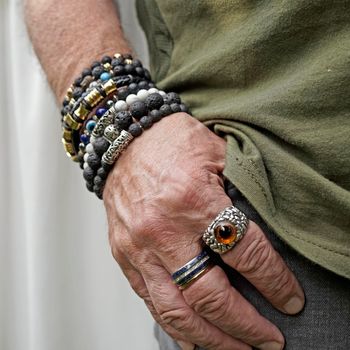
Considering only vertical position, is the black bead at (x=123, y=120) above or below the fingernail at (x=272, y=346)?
above

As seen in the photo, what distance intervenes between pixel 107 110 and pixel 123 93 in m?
0.03

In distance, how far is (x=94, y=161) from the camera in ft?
2.18

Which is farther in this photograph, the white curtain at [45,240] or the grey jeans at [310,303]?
the white curtain at [45,240]

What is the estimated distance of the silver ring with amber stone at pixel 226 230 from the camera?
0.56 m

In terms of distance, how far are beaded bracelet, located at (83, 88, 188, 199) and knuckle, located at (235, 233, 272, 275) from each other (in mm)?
198

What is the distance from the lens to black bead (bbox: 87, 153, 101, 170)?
661 millimetres

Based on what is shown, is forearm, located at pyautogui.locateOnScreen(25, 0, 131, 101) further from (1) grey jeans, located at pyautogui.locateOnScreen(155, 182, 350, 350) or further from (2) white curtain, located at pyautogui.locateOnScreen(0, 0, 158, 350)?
(1) grey jeans, located at pyautogui.locateOnScreen(155, 182, 350, 350)

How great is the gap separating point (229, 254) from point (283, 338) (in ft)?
0.39

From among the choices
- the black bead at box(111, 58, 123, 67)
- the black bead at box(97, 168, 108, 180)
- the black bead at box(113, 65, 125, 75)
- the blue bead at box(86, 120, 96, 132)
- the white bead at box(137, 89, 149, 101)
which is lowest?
the black bead at box(97, 168, 108, 180)

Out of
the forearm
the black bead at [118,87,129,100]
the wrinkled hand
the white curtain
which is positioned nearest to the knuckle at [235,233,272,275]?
the wrinkled hand

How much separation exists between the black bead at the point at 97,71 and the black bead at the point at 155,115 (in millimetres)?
111

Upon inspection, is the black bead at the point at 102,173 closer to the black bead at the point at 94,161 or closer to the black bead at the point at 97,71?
the black bead at the point at 94,161

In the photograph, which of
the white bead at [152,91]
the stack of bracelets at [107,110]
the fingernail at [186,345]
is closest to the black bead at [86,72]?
the stack of bracelets at [107,110]

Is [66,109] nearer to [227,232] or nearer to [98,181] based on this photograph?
[98,181]
